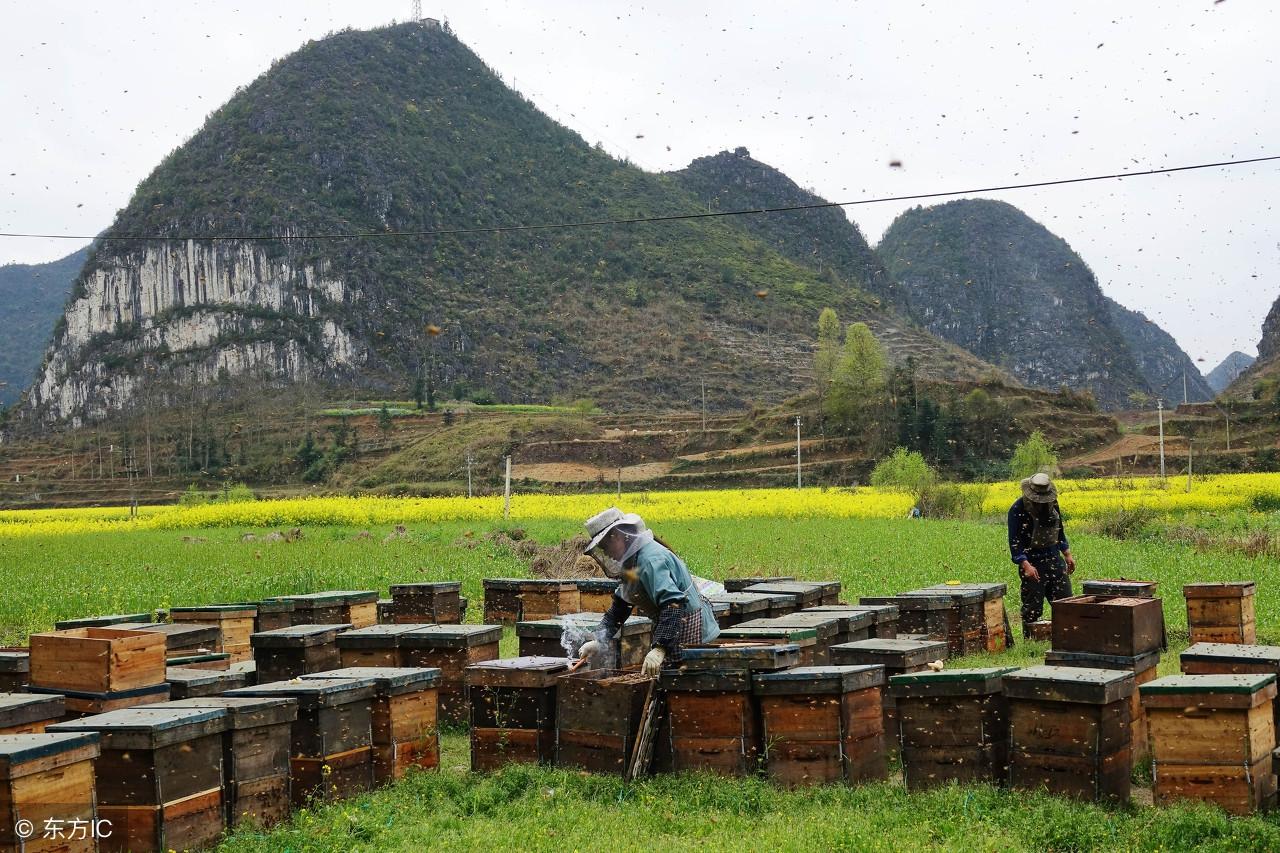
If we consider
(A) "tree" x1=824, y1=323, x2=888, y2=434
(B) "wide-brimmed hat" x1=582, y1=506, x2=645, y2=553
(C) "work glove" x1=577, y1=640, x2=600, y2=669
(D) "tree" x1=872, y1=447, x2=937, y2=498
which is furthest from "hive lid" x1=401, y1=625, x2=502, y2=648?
(A) "tree" x1=824, y1=323, x2=888, y2=434

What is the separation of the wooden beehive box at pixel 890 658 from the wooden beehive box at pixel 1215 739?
70.5 inches

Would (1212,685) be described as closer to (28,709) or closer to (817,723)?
(817,723)

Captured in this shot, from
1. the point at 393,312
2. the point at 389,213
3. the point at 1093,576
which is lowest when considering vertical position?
the point at 1093,576

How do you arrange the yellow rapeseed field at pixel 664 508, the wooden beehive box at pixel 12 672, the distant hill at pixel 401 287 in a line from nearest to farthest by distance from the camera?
the wooden beehive box at pixel 12 672 → the yellow rapeseed field at pixel 664 508 → the distant hill at pixel 401 287

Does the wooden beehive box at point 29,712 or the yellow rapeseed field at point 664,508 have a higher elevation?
the wooden beehive box at point 29,712

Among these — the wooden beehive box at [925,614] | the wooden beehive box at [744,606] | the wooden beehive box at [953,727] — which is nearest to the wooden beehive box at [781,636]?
the wooden beehive box at [953,727]

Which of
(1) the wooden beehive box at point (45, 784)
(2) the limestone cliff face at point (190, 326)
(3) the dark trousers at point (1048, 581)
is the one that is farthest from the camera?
(2) the limestone cliff face at point (190, 326)

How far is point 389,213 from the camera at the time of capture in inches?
6304

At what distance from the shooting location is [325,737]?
7156 mm

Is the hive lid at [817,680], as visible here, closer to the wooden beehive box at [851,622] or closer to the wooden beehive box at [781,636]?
the wooden beehive box at [781,636]

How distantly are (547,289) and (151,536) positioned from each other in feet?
402

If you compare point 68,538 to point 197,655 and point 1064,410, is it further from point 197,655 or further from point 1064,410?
point 1064,410

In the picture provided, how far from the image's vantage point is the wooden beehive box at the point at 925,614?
36.7 ft

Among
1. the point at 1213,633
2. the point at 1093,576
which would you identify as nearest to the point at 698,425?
the point at 1093,576
